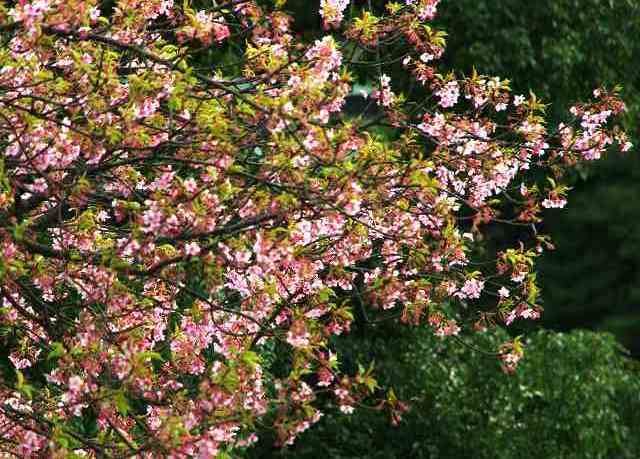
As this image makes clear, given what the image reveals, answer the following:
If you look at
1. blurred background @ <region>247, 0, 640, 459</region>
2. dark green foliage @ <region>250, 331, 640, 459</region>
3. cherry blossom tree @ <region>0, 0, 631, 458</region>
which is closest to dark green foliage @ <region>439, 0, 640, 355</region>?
blurred background @ <region>247, 0, 640, 459</region>

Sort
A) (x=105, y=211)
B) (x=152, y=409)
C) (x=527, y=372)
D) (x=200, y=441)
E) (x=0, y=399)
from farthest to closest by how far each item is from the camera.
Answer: (x=527, y=372), (x=105, y=211), (x=152, y=409), (x=0, y=399), (x=200, y=441)

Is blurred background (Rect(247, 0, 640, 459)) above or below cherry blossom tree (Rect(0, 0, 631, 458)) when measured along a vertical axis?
above

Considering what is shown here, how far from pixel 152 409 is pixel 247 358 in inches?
68.6

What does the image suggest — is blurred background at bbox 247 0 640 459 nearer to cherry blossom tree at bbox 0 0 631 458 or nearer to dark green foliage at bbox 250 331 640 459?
dark green foliage at bbox 250 331 640 459

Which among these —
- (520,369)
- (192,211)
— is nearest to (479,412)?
(520,369)

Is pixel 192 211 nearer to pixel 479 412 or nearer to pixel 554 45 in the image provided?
pixel 479 412

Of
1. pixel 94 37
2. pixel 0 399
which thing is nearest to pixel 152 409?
pixel 0 399

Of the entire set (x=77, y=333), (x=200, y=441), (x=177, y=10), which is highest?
(x=177, y=10)

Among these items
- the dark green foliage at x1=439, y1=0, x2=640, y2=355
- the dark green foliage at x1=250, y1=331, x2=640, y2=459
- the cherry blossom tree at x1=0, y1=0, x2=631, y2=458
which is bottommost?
the cherry blossom tree at x1=0, y1=0, x2=631, y2=458

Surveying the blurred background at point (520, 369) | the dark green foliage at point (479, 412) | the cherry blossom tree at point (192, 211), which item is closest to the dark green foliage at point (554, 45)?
the blurred background at point (520, 369)

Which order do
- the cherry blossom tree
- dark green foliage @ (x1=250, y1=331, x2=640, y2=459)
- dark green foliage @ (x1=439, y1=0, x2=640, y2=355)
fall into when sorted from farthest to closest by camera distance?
dark green foliage @ (x1=439, y1=0, x2=640, y2=355)
dark green foliage @ (x1=250, y1=331, x2=640, y2=459)
the cherry blossom tree

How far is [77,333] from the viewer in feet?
18.6

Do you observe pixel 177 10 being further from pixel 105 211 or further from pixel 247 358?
pixel 247 358

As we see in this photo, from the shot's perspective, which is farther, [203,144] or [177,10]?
[177,10]
